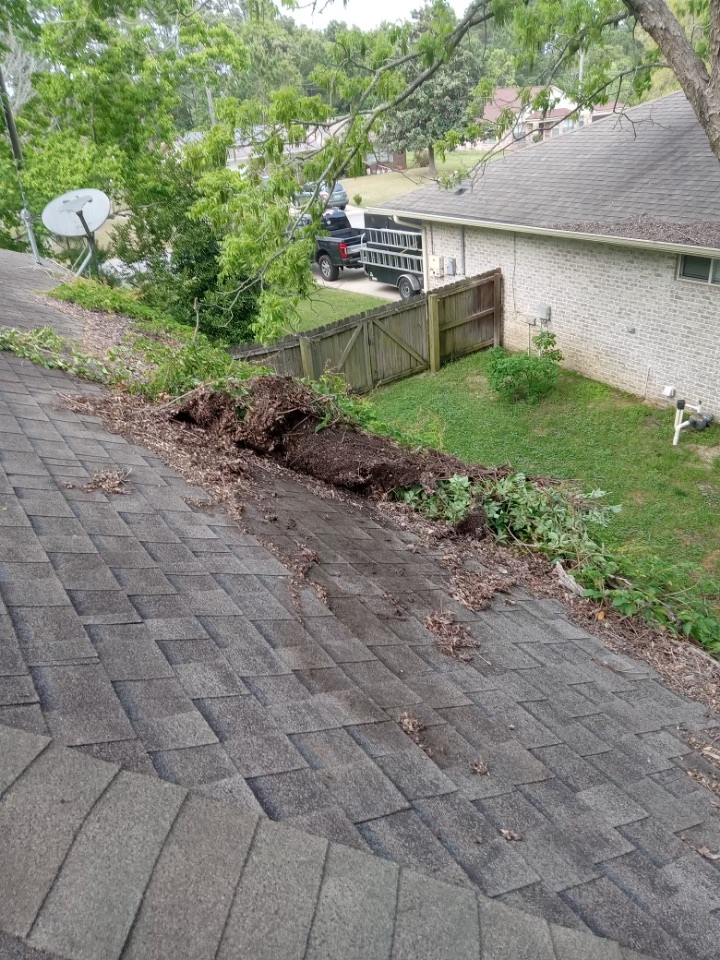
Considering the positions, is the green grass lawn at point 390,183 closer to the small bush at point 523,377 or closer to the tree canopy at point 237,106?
the tree canopy at point 237,106

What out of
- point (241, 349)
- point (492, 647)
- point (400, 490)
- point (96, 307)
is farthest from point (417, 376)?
point (492, 647)

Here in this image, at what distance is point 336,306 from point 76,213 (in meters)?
10.9

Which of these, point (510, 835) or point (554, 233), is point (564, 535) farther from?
point (554, 233)

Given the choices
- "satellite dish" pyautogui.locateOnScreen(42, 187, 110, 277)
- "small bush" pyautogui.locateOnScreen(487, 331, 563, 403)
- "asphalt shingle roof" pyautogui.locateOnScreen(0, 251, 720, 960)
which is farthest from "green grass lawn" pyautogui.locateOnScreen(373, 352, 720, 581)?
"satellite dish" pyautogui.locateOnScreen(42, 187, 110, 277)

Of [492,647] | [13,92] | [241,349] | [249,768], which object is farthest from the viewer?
[13,92]

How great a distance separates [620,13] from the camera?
9.59 m

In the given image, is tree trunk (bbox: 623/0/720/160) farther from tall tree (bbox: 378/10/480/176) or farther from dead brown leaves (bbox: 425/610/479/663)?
tall tree (bbox: 378/10/480/176)

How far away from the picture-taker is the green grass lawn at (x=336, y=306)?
66.8 ft

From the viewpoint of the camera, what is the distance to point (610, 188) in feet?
47.2

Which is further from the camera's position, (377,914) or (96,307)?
(96,307)

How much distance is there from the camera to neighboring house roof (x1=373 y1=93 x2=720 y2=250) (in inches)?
493

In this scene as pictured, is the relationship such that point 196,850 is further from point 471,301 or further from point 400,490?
point 471,301

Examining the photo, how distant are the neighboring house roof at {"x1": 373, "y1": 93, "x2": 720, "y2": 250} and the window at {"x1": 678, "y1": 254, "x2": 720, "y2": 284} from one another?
20.7 inches

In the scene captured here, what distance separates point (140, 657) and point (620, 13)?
1095 centimetres
